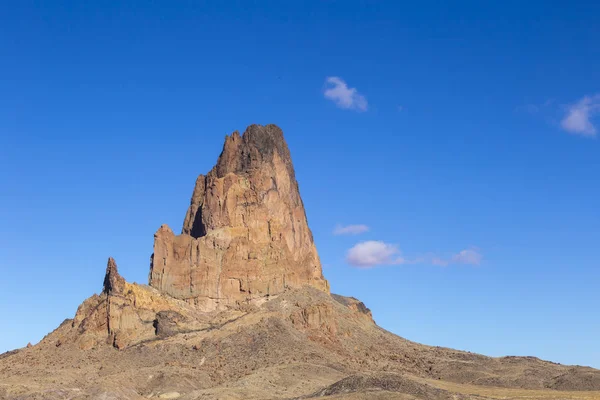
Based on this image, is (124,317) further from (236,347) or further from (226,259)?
(226,259)

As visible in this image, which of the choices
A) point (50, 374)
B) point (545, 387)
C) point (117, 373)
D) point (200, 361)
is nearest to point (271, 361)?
Answer: point (200, 361)

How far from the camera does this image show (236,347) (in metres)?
165

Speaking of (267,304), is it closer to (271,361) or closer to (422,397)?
(271,361)

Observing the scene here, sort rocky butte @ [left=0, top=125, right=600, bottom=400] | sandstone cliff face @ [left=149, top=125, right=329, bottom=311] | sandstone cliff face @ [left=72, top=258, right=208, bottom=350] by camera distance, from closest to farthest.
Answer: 1. rocky butte @ [left=0, top=125, right=600, bottom=400]
2. sandstone cliff face @ [left=72, top=258, right=208, bottom=350]
3. sandstone cliff face @ [left=149, top=125, right=329, bottom=311]

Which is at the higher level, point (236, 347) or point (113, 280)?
point (113, 280)

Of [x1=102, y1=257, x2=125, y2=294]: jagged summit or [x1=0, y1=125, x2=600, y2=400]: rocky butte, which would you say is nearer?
[x1=0, y1=125, x2=600, y2=400]: rocky butte

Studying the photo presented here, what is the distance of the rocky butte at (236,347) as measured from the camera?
5551 inches

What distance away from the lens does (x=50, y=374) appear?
490 ft

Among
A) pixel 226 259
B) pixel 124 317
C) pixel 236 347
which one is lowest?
pixel 236 347

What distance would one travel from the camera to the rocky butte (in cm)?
14100

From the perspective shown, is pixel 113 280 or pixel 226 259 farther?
pixel 226 259

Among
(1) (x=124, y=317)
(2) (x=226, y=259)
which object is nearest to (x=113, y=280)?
(1) (x=124, y=317)

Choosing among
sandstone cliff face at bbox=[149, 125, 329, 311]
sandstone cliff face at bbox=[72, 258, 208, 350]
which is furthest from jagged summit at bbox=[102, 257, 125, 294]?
sandstone cliff face at bbox=[149, 125, 329, 311]

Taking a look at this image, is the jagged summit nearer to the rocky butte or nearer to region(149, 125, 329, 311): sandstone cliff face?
the rocky butte
